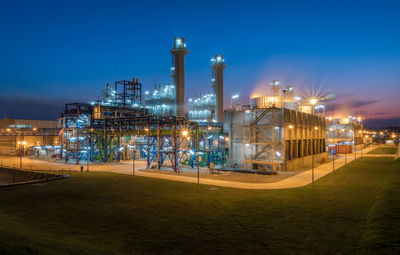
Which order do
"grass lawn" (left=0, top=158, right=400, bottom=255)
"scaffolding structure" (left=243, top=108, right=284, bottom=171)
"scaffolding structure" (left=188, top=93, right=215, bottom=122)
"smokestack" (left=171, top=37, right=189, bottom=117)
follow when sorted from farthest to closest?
1. "scaffolding structure" (left=188, top=93, right=215, bottom=122)
2. "smokestack" (left=171, top=37, right=189, bottom=117)
3. "scaffolding structure" (left=243, top=108, right=284, bottom=171)
4. "grass lawn" (left=0, top=158, right=400, bottom=255)

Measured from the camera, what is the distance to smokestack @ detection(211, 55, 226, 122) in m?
79.2

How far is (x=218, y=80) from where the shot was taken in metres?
79.7

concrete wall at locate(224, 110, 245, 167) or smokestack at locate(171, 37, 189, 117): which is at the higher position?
smokestack at locate(171, 37, 189, 117)

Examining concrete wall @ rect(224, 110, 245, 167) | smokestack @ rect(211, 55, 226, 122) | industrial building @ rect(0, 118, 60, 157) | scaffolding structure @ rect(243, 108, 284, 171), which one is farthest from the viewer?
smokestack @ rect(211, 55, 226, 122)

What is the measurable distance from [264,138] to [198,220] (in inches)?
1085

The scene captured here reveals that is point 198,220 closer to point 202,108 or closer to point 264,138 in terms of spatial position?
point 264,138

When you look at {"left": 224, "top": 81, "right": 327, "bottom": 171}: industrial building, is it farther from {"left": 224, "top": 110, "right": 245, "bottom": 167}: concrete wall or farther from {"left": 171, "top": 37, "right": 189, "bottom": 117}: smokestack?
{"left": 171, "top": 37, "right": 189, "bottom": 117}: smokestack

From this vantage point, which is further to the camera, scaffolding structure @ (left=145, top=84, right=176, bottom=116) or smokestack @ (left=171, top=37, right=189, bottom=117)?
scaffolding structure @ (left=145, top=84, right=176, bottom=116)

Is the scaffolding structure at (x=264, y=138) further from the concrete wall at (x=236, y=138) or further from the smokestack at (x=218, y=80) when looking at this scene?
the smokestack at (x=218, y=80)

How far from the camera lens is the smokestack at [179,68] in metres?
65.3

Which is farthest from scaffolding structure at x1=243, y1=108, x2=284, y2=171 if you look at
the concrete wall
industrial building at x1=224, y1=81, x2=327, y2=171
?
the concrete wall

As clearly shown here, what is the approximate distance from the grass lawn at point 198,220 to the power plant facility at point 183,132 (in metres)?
13.1

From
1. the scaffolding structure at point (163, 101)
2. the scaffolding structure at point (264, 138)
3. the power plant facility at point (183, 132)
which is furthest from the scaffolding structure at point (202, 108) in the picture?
the scaffolding structure at point (264, 138)

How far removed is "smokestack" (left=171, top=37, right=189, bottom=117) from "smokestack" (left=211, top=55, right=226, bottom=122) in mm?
15120
